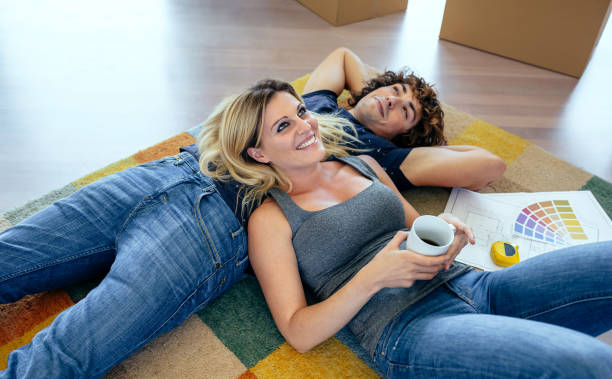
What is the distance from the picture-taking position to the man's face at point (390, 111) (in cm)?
177

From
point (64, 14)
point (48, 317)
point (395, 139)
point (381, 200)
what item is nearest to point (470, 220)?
point (395, 139)

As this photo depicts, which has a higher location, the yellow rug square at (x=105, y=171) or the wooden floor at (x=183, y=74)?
the wooden floor at (x=183, y=74)

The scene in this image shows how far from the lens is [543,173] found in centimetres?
194

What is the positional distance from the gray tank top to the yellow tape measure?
1.18ft

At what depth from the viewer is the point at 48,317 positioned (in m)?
1.37

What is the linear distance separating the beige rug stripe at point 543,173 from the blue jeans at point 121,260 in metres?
1.30

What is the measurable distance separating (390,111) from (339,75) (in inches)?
16.2

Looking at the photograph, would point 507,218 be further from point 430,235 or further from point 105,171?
point 105,171

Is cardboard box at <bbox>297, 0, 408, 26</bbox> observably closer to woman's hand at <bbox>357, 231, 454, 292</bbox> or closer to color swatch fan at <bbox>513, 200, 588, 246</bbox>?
color swatch fan at <bbox>513, 200, 588, 246</bbox>

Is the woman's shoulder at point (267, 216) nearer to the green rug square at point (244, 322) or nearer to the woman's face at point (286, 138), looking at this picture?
the woman's face at point (286, 138)

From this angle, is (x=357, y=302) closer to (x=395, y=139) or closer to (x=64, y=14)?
(x=395, y=139)

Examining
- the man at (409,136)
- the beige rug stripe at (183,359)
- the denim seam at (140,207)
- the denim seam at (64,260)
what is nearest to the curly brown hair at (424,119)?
the man at (409,136)

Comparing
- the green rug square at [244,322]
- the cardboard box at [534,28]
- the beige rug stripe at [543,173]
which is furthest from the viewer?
the cardboard box at [534,28]

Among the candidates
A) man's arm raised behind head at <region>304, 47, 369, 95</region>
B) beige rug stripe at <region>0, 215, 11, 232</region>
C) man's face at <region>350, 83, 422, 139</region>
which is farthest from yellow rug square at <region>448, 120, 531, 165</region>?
beige rug stripe at <region>0, 215, 11, 232</region>
